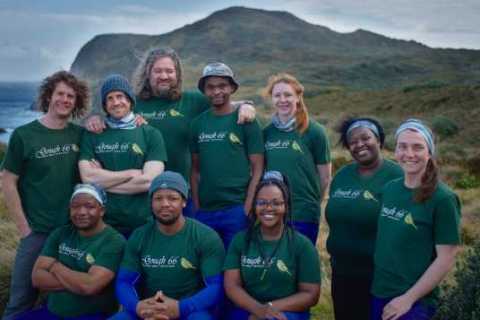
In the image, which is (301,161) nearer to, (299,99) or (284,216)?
(299,99)

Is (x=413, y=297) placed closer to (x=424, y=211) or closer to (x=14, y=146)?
(x=424, y=211)

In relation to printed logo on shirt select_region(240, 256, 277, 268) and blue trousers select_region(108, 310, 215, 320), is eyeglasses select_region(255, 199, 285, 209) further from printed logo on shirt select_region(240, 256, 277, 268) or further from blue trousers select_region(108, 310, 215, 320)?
blue trousers select_region(108, 310, 215, 320)

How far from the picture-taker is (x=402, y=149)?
4477 millimetres

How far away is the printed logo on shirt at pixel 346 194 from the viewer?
515cm

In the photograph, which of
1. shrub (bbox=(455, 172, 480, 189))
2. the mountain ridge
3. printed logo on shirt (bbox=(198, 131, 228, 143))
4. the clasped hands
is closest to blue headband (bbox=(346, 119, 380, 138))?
printed logo on shirt (bbox=(198, 131, 228, 143))

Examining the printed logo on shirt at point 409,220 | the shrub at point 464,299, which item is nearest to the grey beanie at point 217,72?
the printed logo on shirt at point 409,220

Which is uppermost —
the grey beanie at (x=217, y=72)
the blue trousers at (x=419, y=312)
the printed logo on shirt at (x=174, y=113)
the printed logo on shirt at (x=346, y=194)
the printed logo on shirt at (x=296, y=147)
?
the grey beanie at (x=217, y=72)

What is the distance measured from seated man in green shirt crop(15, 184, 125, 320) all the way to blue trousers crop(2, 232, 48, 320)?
0.21 m

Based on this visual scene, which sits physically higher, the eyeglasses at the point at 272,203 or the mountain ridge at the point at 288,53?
the mountain ridge at the point at 288,53

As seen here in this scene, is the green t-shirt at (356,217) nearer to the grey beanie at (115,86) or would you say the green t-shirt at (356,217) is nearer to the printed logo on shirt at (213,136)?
the printed logo on shirt at (213,136)

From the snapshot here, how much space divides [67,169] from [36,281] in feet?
3.26

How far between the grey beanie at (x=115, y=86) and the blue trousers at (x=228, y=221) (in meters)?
1.31

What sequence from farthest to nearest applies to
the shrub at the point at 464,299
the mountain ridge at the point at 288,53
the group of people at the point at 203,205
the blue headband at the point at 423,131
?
the mountain ridge at the point at 288,53 → the group of people at the point at 203,205 → the blue headband at the point at 423,131 → the shrub at the point at 464,299

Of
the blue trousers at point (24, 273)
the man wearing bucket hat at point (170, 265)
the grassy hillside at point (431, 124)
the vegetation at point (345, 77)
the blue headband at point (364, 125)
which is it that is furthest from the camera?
the vegetation at point (345, 77)
